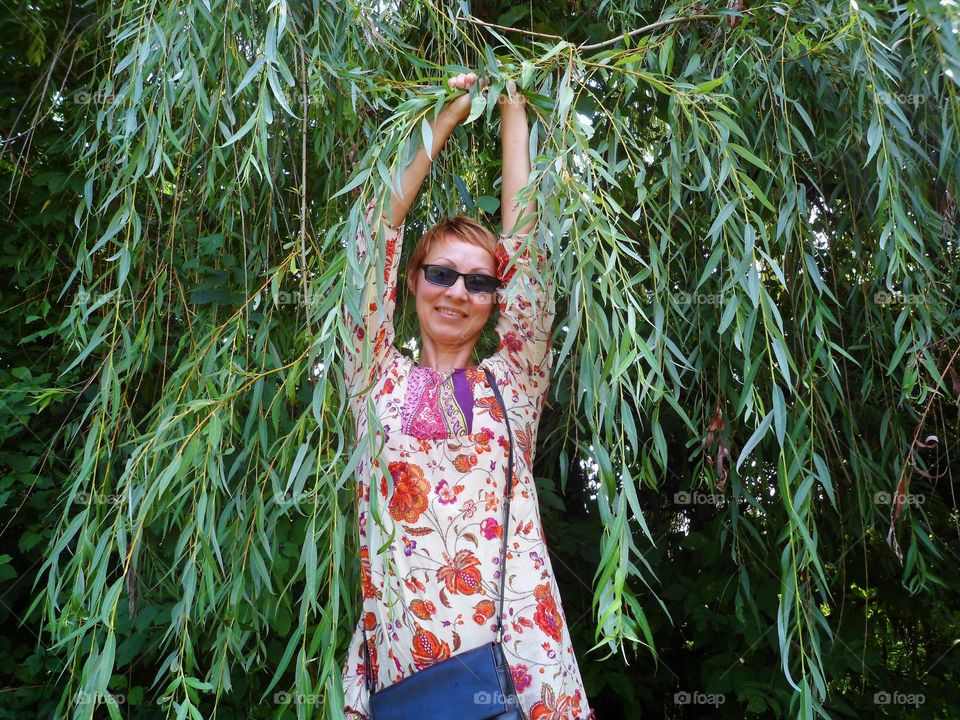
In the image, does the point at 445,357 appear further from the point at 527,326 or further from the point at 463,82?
the point at 463,82

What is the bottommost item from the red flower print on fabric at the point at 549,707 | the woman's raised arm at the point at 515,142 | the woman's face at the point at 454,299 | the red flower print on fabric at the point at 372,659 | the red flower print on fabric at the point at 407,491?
the red flower print on fabric at the point at 549,707

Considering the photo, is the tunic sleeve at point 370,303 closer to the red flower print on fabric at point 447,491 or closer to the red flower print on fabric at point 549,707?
the red flower print on fabric at point 447,491

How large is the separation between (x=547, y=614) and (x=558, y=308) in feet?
2.50

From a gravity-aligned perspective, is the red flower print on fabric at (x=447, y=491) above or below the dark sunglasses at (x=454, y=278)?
below

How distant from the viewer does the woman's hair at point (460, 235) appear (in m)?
1.47

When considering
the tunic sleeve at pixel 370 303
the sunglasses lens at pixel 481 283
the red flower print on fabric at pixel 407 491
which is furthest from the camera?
the sunglasses lens at pixel 481 283

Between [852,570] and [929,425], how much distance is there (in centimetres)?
50

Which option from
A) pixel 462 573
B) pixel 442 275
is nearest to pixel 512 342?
pixel 442 275

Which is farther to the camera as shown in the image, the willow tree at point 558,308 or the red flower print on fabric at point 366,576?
the red flower print on fabric at point 366,576

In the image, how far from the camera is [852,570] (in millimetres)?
2320

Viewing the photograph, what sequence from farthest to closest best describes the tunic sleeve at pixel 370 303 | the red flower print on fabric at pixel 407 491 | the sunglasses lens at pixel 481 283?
the sunglasses lens at pixel 481 283
the red flower print on fabric at pixel 407 491
the tunic sleeve at pixel 370 303

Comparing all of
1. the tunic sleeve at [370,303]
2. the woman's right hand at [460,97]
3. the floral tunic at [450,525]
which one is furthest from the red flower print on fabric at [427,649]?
the woman's right hand at [460,97]

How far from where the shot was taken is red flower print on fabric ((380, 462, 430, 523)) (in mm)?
1341

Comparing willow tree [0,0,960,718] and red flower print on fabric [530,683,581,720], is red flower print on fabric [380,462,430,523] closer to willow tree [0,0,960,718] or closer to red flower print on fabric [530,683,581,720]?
willow tree [0,0,960,718]
